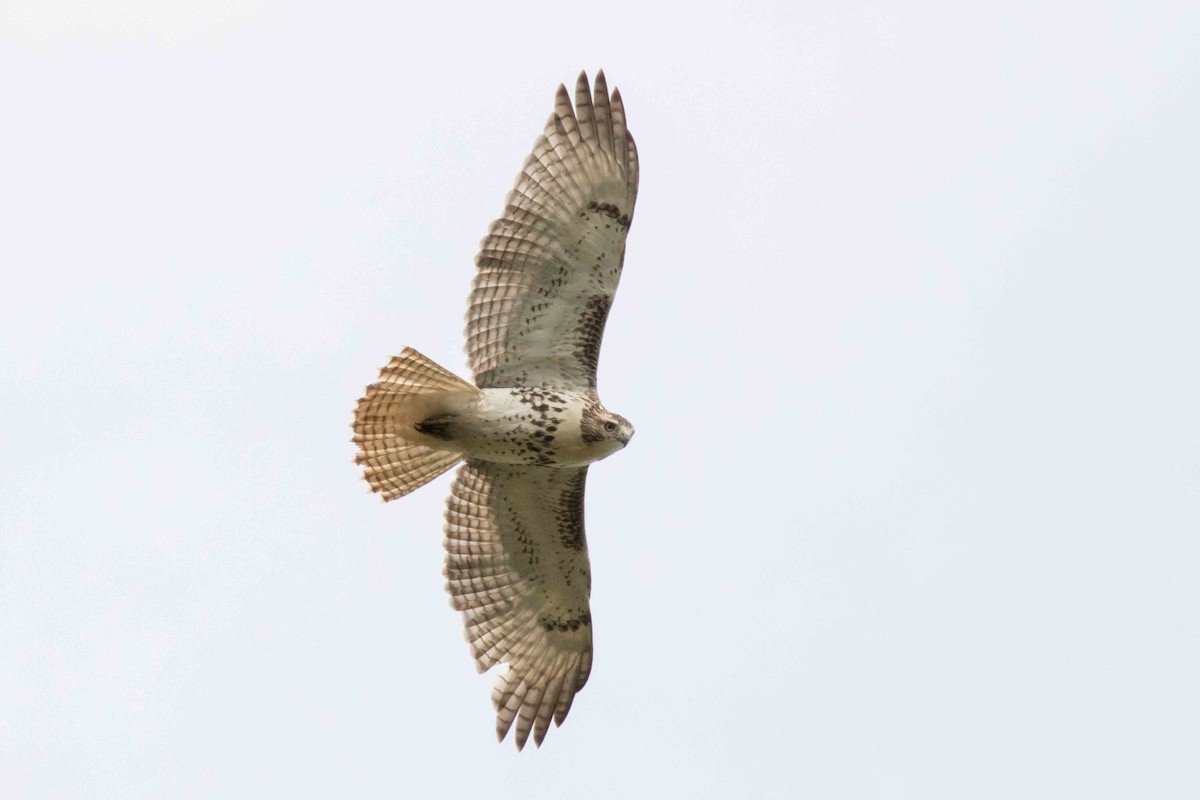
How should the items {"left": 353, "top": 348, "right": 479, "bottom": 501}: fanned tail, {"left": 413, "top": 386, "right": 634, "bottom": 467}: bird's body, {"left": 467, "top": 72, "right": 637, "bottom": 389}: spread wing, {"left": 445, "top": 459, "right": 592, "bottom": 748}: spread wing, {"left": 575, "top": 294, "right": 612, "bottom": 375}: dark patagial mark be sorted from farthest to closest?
{"left": 445, "top": 459, "right": 592, "bottom": 748}: spread wing < {"left": 575, "top": 294, "right": 612, "bottom": 375}: dark patagial mark < {"left": 467, "top": 72, "right": 637, "bottom": 389}: spread wing < {"left": 413, "top": 386, "right": 634, "bottom": 467}: bird's body < {"left": 353, "top": 348, "right": 479, "bottom": 501}: fanned tail

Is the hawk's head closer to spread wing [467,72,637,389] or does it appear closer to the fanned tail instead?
spread wing [467,72,637,389]

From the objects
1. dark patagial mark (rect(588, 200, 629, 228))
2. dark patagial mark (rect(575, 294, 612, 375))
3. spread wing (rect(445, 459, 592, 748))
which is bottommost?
spread wing (rect(445, 459, 592, 748))

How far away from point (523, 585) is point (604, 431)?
187 cm

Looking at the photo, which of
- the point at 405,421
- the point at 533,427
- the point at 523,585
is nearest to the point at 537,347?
the point at 533,427

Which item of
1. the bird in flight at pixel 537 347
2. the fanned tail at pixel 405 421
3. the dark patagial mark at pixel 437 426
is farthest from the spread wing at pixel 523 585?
the dark patagial mark at pixel 437 426

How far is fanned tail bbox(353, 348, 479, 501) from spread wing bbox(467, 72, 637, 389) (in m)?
0.48

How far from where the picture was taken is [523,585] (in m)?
15.1

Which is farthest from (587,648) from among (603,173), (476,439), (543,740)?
(603,173)

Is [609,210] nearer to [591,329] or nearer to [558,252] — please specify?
[558,252]

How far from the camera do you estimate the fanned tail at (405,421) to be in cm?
1369

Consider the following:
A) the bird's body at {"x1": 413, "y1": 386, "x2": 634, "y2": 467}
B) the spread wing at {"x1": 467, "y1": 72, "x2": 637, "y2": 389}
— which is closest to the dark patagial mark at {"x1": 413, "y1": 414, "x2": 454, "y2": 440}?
the bird's body at {"x1": 413, "y1": 386, "x2": 634, "y2": 467}

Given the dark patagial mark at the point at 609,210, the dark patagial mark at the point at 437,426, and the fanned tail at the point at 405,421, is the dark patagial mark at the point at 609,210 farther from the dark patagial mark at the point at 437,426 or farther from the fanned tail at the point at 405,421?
the dark patagial mark at the point at 437,426

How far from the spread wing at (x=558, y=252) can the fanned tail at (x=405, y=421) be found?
48 cm

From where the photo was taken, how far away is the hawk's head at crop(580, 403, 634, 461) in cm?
1375
